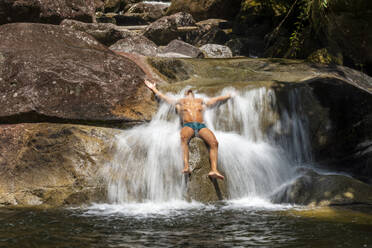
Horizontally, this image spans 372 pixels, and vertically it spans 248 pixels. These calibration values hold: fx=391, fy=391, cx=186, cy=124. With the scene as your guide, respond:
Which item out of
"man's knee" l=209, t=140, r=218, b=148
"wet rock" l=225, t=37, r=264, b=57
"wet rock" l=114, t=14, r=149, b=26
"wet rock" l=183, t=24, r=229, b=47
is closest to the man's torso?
"man's knee" l=209, t=140, r=218, b=148

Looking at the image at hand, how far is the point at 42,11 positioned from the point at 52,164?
308 inches

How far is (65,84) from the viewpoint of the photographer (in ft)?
24.9

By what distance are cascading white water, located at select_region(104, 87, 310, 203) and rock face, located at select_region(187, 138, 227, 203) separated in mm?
154

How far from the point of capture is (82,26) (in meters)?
13.2

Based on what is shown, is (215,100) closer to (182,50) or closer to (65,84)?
(65,84)

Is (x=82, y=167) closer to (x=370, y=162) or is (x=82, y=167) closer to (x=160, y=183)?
(x=160, y=183)

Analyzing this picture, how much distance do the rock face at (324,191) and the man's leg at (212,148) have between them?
A: 42.5 inches

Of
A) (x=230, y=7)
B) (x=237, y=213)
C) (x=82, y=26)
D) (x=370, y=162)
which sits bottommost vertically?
(x=237, y=213)

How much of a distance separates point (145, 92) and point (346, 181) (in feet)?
14.1

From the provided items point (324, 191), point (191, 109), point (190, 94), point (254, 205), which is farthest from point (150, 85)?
point (324, 191)

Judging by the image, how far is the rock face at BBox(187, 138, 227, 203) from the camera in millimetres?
6500

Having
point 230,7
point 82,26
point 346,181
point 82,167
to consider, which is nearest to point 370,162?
point 346,181

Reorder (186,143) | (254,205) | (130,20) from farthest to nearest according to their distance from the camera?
(130,20), (186,143), (254,205)

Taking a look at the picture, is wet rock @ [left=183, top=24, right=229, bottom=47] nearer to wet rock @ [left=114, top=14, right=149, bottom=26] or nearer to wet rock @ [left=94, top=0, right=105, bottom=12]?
wet rock @ [left=114, top=14, right=149, bottom=26]
